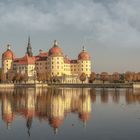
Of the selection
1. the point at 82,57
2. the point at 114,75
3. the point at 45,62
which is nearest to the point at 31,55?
the point at 45,62

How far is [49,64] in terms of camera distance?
10412 cm

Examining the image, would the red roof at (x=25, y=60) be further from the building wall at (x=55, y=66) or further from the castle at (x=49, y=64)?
the building wall at (x=55, y=66)

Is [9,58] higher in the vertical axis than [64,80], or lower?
higher

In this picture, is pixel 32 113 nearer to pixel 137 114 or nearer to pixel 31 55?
pixel 137 114

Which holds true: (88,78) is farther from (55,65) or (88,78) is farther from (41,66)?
(41,66)

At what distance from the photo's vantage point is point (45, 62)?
10588 cm

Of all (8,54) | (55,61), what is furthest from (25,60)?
(55,61)

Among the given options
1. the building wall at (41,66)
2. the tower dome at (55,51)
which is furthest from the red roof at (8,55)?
the tower dome at (55,51)

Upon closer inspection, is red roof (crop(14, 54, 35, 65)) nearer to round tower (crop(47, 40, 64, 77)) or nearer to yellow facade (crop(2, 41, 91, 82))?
yellow facade (crop(2, 41, 91, 82))

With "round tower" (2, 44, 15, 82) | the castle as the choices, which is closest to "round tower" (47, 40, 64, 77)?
the castle

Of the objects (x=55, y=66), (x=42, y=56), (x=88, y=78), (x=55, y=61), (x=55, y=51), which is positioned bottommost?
(x=88, y=78)

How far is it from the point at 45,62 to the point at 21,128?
290 feet

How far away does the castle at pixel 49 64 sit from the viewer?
102312 mm

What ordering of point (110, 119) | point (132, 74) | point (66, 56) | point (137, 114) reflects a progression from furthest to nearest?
point (66, 56) → point (132, 74) → point (137, 114) → point (110, 119)
